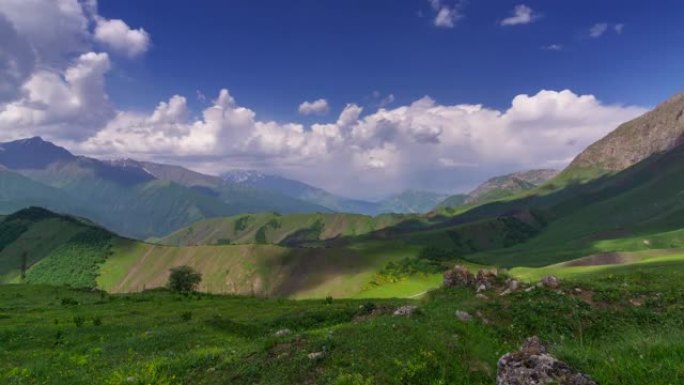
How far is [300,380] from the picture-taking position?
16797 millimetres

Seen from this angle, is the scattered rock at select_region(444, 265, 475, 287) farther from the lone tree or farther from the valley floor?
the lone tree

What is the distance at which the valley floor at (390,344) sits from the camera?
15.2 metres

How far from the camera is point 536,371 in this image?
40.0ft

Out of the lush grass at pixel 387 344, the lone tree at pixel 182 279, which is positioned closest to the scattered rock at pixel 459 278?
the lush grass at pixel 387 344

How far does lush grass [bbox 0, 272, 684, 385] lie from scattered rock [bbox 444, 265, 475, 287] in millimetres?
1912

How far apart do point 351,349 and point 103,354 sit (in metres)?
18.3

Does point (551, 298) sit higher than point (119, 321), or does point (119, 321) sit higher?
point (551, 298)

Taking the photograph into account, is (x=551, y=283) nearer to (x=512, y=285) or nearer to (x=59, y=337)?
(x=512, y=285)

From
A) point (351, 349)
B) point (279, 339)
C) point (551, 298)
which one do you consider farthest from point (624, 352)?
point (551, 298)

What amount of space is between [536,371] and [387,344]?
25.5ft

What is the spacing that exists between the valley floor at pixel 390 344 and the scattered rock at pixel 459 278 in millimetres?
1643

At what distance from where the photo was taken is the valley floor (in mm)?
15184

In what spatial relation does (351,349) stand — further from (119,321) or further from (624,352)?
(119,321)

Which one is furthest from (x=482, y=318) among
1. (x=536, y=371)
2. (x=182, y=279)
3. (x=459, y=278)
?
(x=182, y=279)
